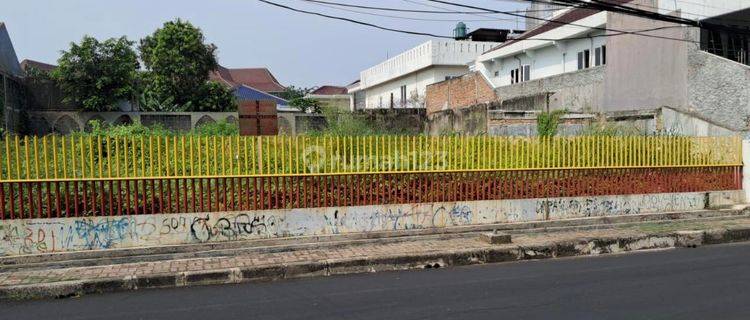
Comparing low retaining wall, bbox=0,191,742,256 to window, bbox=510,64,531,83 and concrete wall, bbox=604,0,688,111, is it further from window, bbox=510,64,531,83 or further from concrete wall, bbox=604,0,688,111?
window, bbox=510,64,531,83

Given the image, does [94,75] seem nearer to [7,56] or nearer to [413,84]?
[7,56]

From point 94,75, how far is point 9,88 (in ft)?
12.1

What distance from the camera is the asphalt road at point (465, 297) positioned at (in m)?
5.05

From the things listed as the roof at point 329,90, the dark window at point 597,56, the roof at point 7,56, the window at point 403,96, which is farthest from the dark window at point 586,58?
the roof at point 329,90

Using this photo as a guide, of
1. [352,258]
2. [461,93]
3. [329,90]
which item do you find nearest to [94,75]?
[461,93]

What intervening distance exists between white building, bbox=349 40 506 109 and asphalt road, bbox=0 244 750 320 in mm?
24000

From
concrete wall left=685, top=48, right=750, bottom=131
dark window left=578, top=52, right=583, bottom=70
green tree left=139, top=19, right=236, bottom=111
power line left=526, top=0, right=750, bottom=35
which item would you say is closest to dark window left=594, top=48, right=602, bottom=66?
dark window left=578, top=52, right=583, bottom=70

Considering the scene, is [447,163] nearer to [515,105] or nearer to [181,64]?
[515,105]

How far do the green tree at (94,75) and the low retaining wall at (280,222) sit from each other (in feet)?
64.2

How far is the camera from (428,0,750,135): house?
48.4ft

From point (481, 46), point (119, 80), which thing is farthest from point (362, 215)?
point (481, 46)

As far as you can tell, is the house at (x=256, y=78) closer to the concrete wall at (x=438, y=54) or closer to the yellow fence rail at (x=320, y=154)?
the concrete wall at (x=438, y=54)

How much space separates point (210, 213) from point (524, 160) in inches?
200

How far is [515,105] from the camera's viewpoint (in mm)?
20547
